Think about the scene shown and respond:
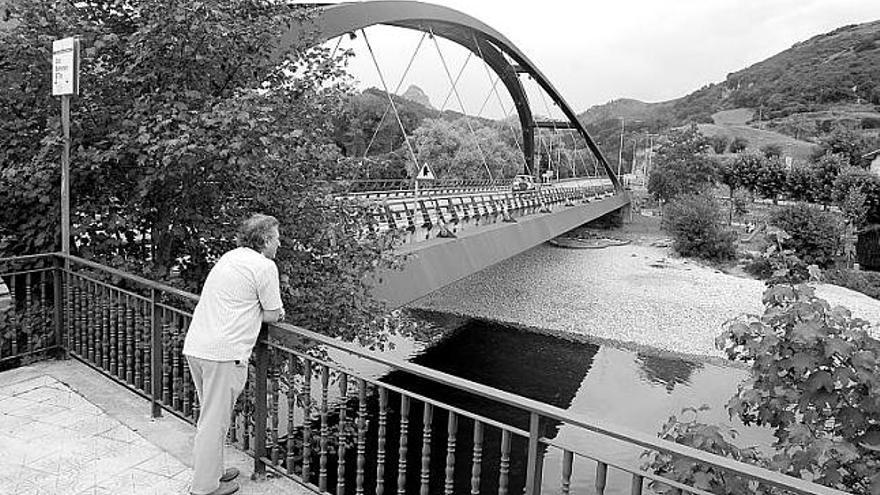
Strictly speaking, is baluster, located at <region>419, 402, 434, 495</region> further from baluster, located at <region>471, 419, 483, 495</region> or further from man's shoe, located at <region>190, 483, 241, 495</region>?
man's shoe, located at <region>190, 483, 241, 495</region>

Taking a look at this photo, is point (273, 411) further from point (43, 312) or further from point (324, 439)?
point (43, 312)

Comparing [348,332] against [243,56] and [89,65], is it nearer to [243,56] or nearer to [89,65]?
[243,56]

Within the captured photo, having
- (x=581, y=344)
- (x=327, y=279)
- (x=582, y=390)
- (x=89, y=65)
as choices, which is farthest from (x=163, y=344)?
(x=581, y=344)

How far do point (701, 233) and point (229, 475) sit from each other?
134ft

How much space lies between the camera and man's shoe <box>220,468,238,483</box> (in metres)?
3.59

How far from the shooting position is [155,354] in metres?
4.45

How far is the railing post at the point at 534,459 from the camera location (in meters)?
2.51

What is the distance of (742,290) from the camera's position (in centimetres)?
3203

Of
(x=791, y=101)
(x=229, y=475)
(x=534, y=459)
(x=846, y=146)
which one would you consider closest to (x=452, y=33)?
(x=229, y=475)

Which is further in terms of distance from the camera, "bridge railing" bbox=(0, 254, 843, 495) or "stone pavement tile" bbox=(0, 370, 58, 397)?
"stone pavement tile" bbox=(0, 370, 58, 397)

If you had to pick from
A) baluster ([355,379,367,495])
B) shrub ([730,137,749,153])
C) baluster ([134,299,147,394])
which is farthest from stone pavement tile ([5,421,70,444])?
shrub ([730,137,749,153])

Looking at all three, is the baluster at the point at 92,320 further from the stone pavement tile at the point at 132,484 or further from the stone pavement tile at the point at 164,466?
the stone pavement tile at the point at 132,484

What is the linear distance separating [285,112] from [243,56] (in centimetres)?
63

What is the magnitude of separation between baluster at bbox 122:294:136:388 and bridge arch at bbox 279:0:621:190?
9.14 ft
